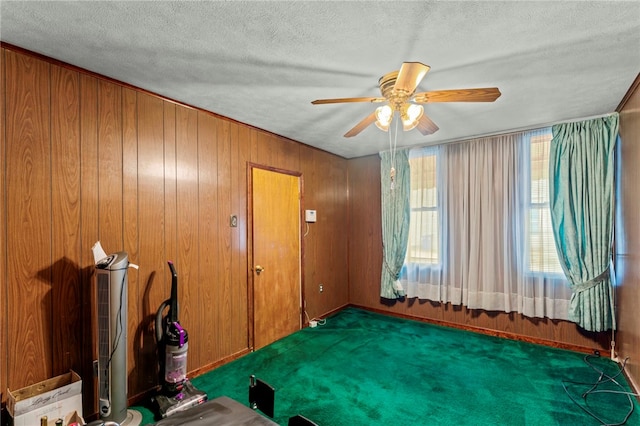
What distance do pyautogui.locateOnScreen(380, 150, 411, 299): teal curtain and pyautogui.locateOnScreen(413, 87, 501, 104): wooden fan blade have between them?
2.38m

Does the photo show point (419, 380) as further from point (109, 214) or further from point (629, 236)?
point (109, 214)

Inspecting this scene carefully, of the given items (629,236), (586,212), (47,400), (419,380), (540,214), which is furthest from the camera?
(540,214)

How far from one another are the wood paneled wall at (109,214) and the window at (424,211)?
7.16ft

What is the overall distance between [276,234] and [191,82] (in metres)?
1.95

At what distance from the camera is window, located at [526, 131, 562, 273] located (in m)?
3.51

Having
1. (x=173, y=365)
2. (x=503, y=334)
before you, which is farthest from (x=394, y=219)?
(x=173, y=365)

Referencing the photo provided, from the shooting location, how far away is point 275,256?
3.78 meters

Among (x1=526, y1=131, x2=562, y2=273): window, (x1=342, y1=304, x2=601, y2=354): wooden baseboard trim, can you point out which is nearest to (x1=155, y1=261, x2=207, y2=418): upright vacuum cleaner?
(x1=342, y1=304, x2=601, y2=354): wooden baseboard trim

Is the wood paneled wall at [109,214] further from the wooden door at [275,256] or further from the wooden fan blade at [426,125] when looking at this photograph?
the wooden fan blade at [426,125]

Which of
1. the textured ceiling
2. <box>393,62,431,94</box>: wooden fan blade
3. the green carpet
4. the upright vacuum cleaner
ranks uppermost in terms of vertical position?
the textured ceiling

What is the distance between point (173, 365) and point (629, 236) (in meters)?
3.95

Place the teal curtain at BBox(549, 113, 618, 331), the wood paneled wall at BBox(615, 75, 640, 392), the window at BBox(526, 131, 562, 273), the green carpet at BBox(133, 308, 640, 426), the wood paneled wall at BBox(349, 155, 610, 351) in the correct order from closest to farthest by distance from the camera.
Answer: the green carpet at BBox(133, 308, 640, 426)
the wood paneled wall at BBox(615, 75, 640, 392)
the teal curtain at BBox(549, 113, 618, 331)
the window at BBox(526, 131, 562, 273)
the wood paneled wall at BBox(349, 155, 610, 351)

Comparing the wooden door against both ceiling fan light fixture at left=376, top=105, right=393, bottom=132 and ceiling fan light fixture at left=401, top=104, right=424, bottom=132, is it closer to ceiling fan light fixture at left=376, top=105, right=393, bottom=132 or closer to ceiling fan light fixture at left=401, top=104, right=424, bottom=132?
ceiling fan light fixture at left=376, top=105, right=393, bottom=132

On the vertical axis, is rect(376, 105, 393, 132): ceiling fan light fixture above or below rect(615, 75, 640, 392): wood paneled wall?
above
